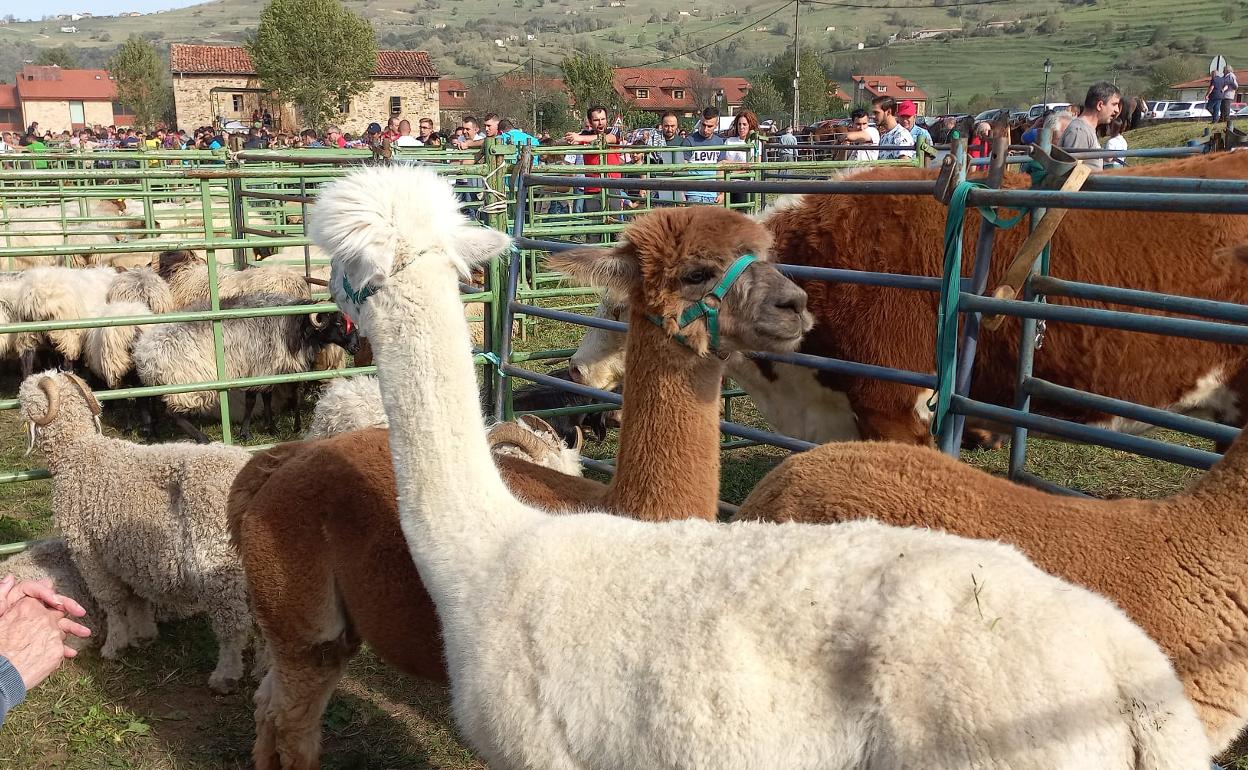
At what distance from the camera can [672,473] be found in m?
2.84

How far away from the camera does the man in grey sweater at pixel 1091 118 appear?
A: 353 inches

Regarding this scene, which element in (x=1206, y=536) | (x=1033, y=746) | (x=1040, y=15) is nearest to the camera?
(x=1033, y=746)

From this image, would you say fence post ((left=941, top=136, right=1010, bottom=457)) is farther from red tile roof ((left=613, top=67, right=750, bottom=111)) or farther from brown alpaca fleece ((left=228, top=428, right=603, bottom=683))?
red tile roof ((left=613, top=67, right=750, bottom=111))

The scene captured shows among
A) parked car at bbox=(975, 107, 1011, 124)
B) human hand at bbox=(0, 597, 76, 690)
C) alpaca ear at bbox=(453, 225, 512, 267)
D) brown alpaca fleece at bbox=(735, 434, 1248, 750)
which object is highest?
parked car at bbox=(975, 107, 1011, 124)

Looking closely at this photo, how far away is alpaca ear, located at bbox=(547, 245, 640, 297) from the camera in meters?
3.08

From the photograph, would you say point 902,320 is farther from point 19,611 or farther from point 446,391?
point 19,611

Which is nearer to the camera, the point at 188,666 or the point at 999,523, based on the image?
the point at 999,523

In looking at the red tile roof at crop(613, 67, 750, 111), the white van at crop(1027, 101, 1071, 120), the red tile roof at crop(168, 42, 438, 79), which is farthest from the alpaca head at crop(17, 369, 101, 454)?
the red tile roof at crop(613, 67, 750, 111)

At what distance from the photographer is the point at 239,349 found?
27.7 feet

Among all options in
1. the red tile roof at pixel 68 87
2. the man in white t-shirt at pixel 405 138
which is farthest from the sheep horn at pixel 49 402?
the red tile roof at pixel 68 87

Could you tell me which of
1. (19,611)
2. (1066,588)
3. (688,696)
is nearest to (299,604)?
(19,611)

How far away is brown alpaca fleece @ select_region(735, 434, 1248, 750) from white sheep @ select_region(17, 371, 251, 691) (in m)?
2.98

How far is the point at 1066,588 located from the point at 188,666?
4111mm

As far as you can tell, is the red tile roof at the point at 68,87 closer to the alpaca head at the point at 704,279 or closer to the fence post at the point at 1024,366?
the alpaca head at the point at 704,279
